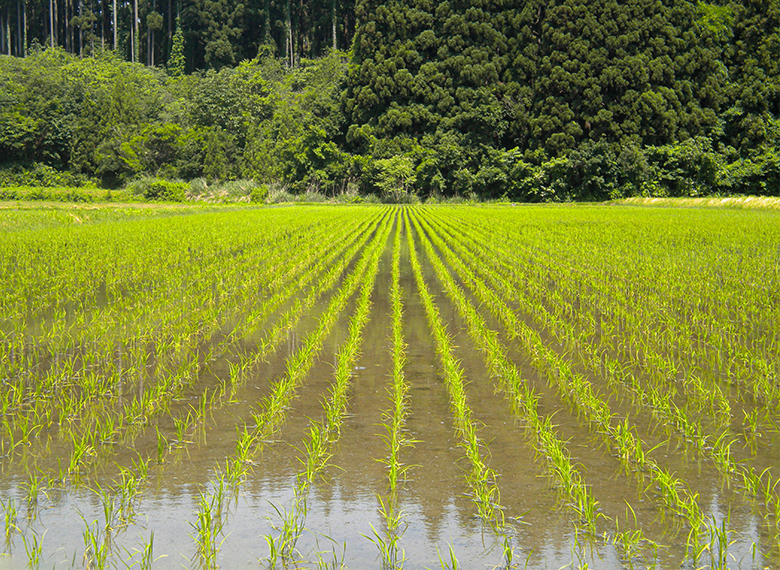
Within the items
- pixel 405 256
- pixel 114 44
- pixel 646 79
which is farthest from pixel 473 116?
pixel 114 44

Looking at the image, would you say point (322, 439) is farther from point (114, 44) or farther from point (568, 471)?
point (114, 44)

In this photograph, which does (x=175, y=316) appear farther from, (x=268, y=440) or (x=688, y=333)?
(x=688, y=333)

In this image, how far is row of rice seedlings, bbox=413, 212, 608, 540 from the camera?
120 inches

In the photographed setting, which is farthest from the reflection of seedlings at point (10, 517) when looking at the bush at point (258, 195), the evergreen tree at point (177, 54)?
the evergreen tree at point (177, 54)

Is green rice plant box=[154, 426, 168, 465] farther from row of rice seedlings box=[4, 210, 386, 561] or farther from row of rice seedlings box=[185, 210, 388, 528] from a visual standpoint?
row of rice seedlings box=[4, 210, 386, 561]

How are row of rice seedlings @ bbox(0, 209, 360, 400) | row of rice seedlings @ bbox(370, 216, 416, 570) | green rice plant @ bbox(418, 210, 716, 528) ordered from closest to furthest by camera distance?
row of rice seedlings @ bbox(370, 216, 416, 570)
green rice plant @ bbox(418, 210, 716, 528)
row of rice seedlings @ bbox(0, 209, 360, 400)

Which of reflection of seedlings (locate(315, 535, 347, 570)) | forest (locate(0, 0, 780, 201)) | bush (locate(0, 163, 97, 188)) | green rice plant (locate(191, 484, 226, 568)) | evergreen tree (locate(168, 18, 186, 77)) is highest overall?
evergreen tree (locate(168, 18, 186, 77))

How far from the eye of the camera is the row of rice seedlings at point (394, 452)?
107 inches

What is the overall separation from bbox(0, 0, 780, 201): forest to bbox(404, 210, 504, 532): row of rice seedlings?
3503 cm

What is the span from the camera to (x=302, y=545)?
2816 millimetres

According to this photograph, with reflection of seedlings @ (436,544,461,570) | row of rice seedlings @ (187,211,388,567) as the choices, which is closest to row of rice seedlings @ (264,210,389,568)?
row of rice seedlings @ (187,211,388,567)

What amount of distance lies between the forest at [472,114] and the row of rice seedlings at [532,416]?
34.4m

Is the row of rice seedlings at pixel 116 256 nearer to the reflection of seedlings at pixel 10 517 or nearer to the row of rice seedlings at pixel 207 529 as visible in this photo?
the reflection of seedlings at pixel 10 517

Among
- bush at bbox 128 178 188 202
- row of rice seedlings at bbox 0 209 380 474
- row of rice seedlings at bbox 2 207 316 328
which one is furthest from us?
bush at bbox 128 178 188 202
